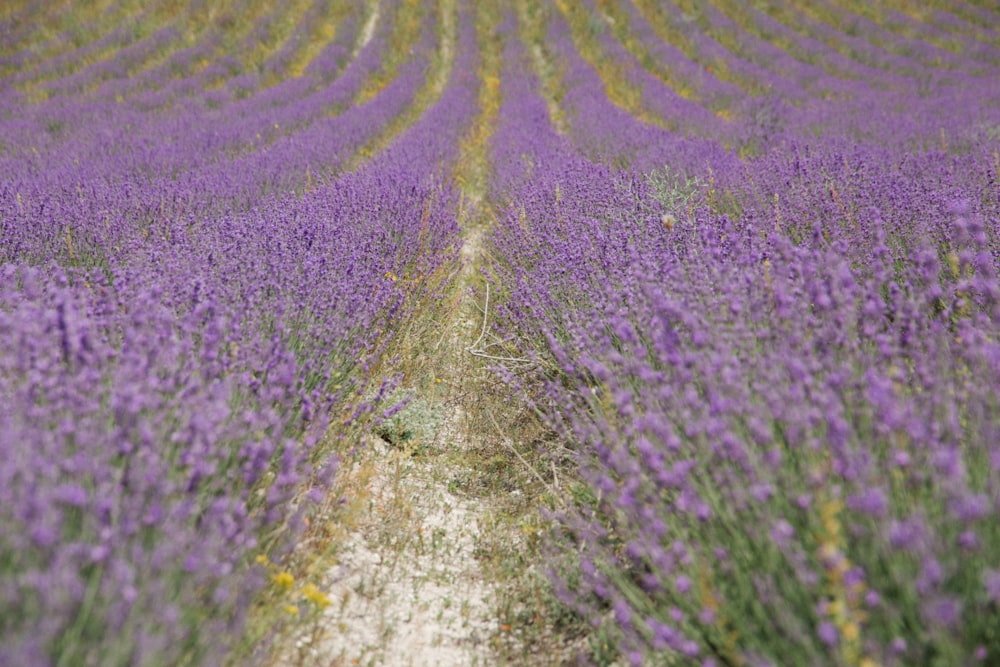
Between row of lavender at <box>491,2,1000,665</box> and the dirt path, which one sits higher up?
row of lavender at <box>491,2,1000,665</box>

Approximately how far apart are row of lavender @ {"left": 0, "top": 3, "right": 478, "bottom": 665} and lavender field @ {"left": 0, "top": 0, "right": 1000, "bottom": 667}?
0.01m

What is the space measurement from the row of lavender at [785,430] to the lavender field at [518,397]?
0.01 meters

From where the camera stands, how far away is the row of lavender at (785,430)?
3.73ft

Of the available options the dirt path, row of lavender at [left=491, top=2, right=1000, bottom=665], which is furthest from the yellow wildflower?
row of lavender at [left=491, top=2, right=1000, bottom=665]

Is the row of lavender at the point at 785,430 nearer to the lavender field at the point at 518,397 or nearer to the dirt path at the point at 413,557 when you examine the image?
the lavender field at the point at 518,397

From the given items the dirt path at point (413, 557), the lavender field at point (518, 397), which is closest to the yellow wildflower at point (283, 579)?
the lavender field at point (518, 397)

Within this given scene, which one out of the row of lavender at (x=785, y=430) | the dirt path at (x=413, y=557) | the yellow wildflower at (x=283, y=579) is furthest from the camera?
the dirt path at (x=413, y=557)

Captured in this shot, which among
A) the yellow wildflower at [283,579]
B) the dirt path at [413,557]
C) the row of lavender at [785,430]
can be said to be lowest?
the dirt path at [413,557]

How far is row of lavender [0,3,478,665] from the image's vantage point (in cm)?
115

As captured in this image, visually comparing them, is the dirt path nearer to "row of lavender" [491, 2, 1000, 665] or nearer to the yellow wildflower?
the yellow wildflower

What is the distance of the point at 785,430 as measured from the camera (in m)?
1.42

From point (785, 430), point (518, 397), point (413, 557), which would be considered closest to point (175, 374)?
point (413, 557)

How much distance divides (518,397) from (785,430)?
1.72 m

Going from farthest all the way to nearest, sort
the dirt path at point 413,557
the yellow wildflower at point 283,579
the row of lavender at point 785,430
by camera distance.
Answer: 1. the dirt path at point 413,557
2. the yellow wildflower at point 283,579
3. the row of lavender at point 785,430
